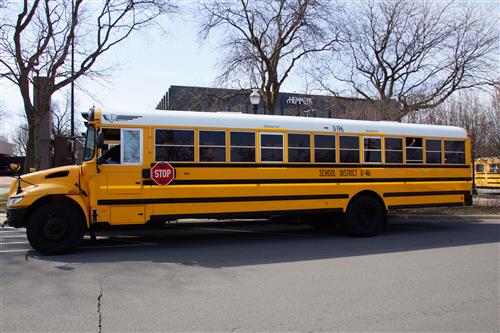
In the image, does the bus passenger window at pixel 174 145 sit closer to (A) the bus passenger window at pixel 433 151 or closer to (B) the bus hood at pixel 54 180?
(B) the bus hood at pixel 54 180

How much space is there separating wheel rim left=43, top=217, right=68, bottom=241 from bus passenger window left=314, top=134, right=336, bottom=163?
579 cm

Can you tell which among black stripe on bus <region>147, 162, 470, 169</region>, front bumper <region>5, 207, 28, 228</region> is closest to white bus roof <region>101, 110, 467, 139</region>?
black stripe on bus <region>147, 162, 470, 169</region>

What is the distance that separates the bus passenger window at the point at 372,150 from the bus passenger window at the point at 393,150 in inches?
9.1

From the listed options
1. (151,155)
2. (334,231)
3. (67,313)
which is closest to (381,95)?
(334,231)

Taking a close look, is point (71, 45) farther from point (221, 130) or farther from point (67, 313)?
point (67, 313)

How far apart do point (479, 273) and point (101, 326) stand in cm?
582

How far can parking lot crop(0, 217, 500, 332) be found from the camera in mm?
4777

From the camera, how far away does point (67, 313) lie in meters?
4.96

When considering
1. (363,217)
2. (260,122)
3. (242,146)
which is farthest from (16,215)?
(363,217)

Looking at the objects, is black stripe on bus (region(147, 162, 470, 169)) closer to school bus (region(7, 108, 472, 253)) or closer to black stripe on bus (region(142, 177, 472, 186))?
school bus (region(7, 108, 472, 253))

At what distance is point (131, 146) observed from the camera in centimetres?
896

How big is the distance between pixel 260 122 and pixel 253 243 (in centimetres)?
280

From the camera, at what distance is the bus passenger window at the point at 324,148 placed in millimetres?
10617

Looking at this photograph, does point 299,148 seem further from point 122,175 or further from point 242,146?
point 122,175
